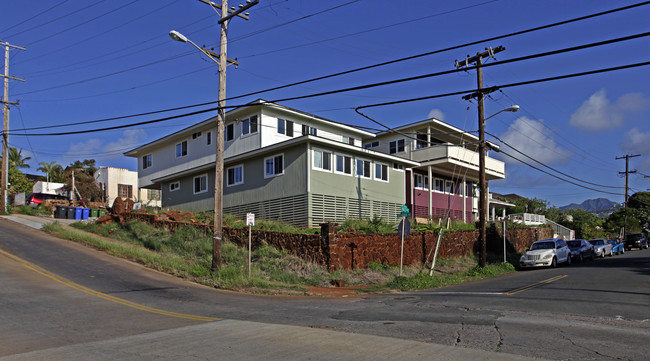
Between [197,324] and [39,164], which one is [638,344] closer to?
[197,324]

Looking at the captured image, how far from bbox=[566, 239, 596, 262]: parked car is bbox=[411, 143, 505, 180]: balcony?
9100 mm

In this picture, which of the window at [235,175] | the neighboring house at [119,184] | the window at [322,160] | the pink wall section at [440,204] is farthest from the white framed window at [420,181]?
the neighboring house at [119,184]

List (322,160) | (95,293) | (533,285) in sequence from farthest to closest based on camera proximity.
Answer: (322,160), (533,285), (95,293)

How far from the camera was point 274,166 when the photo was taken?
2842cm

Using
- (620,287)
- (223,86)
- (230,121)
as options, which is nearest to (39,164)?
(230,121)

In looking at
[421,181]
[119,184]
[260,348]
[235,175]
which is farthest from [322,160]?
[119,184]

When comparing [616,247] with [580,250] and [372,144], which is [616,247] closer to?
Result: [580,250]

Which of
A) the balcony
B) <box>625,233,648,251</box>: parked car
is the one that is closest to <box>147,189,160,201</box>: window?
the balcony

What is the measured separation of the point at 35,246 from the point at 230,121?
1372 centimetres

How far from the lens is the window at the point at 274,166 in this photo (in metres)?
28.0

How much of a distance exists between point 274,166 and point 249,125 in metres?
3.99

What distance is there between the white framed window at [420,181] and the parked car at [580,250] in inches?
436

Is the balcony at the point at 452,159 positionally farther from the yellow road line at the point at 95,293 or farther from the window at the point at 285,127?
the yellow road line at the point at 95,293

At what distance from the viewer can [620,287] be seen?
16.1 m
